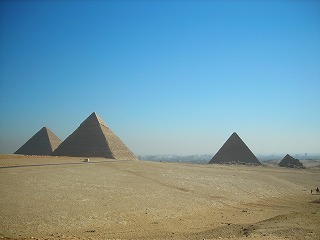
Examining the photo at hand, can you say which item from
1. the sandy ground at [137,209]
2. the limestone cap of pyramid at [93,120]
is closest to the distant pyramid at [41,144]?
the limestone cap of pyramid at [93,120]

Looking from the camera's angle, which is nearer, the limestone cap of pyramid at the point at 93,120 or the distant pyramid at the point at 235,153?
the limestone cap of pyramid at the point at 93,120

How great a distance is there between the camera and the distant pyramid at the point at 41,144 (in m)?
50.5

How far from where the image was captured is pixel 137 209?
517 inches

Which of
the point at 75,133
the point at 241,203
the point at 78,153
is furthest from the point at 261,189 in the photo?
the point at 75,133

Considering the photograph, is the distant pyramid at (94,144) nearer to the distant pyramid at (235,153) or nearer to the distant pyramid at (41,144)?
the distant pyramid at (41,144)

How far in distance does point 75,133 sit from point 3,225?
34100 millimetres

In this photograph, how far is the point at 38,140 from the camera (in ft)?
172

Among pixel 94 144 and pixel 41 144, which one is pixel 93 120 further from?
pixel 41 144

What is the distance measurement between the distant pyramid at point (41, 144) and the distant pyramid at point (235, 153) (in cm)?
2950

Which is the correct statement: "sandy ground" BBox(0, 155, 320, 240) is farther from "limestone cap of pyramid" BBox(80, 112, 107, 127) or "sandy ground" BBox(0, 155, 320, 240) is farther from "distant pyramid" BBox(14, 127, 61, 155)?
"distant pyramid" BBox(14, 127, 61, 155)

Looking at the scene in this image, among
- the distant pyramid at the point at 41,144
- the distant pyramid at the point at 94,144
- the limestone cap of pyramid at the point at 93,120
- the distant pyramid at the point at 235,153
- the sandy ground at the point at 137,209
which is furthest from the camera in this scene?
the distant pyramid at the point at 41,144

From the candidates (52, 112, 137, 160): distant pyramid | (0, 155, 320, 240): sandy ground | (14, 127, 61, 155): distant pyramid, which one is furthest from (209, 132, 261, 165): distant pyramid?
(14, 127, 61, 155): distant pyramid

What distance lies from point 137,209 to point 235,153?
39954 mm

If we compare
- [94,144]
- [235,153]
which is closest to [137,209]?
[94,144]
